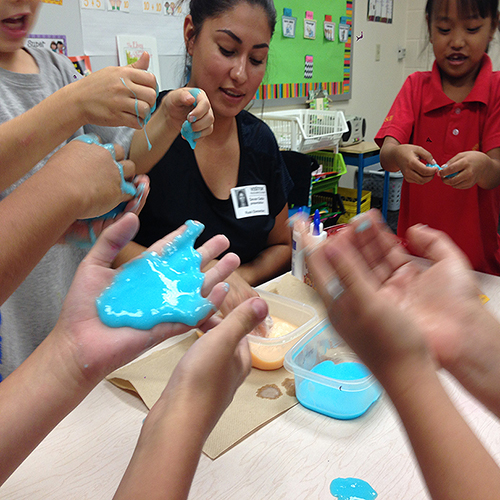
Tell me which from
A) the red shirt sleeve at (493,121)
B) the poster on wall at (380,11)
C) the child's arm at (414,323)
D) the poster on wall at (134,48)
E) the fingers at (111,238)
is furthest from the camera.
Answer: the poster on wall at (380,11)

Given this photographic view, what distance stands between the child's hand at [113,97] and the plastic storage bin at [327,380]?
0.56 meters

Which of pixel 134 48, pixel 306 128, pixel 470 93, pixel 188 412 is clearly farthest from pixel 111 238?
pixel 306 128

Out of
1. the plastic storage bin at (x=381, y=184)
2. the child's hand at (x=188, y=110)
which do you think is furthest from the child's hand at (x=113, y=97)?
the plastic storage bin at (x=381, y=184)

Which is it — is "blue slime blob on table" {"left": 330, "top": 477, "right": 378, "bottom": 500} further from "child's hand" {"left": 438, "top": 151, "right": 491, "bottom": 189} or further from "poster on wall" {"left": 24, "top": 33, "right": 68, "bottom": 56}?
"poster on wall" {"left": 24, "top": 33, "right": 68, "bottom": 56}

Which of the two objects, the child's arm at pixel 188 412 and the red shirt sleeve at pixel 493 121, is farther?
the red shirt sleeve at pixel 493 121

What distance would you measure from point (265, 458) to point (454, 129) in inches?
61.3

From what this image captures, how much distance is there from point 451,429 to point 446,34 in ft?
5.59

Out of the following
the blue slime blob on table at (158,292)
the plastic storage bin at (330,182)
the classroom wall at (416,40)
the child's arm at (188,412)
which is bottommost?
the plastic storage bin at (330,182)

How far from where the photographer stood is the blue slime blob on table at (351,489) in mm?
678

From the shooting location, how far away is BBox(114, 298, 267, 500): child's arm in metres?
0.50

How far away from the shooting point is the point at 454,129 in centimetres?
175

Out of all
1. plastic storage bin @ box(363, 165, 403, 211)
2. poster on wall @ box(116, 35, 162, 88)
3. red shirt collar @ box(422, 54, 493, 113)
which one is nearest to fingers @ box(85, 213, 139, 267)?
red shirt collar @ box(422, 54, 493, 113)

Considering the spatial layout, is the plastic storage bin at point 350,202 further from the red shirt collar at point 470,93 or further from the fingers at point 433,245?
the fingers at point 433,245

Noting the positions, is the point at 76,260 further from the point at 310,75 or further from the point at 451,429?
the point at 310,75
